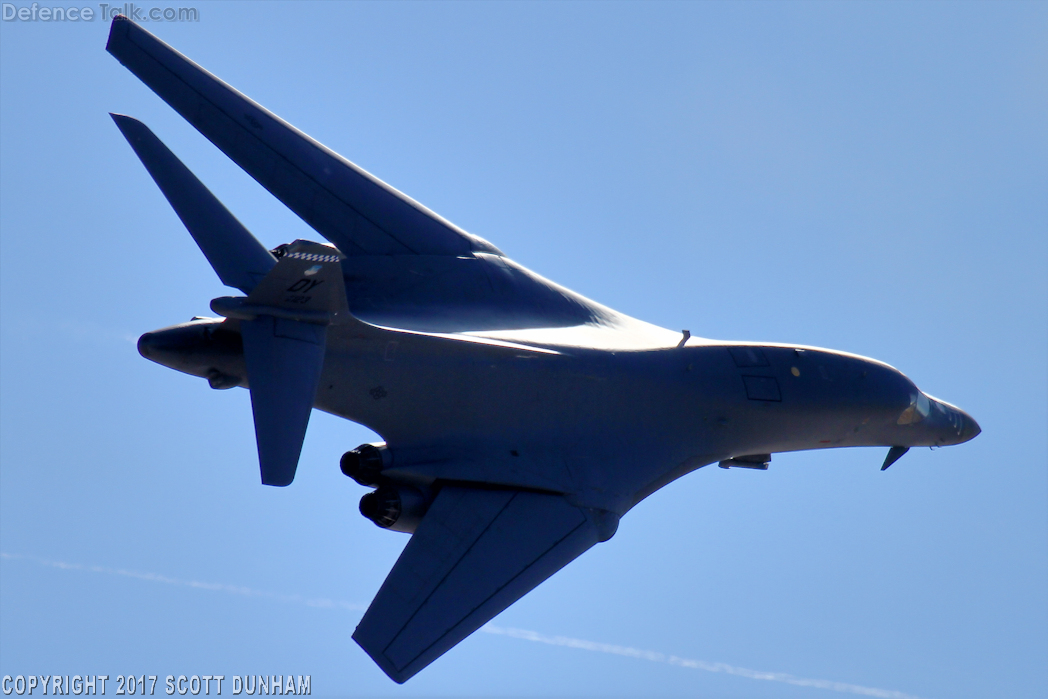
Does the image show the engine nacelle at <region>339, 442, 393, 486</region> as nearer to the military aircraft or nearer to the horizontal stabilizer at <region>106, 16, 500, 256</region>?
the military aircraft

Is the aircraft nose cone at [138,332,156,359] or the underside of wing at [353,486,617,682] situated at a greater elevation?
the aircraft nose cone at [138,332,156,359]

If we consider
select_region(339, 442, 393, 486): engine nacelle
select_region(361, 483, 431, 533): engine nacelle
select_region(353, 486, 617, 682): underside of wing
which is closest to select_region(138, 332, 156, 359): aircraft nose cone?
select_region(339, 442, 393, 486): engine nacelle

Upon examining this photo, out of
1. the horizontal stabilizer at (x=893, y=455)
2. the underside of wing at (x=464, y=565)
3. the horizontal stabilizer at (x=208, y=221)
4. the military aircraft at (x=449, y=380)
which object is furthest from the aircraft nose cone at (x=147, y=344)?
the horizontal stabilizer at (x=893, y=455)

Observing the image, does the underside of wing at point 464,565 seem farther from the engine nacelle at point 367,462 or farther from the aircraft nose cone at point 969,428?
the aircraft nose cone at point 969,428

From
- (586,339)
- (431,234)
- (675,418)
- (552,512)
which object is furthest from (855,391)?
(431,234)

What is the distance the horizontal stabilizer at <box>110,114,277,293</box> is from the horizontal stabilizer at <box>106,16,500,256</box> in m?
3.21

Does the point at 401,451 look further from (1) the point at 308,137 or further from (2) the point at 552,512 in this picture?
(1) the point at 308,137

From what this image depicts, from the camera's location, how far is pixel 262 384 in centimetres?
1235

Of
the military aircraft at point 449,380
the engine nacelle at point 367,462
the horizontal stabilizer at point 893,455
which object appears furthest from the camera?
the horizontal stabilizer at point 893,455

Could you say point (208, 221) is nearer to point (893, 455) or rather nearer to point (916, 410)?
point (916, 410)

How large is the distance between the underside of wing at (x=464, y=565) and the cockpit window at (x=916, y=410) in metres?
7.26

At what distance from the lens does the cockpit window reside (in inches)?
789

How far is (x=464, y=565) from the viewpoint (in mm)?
14562

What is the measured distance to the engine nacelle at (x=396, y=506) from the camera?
1516 centimetres
